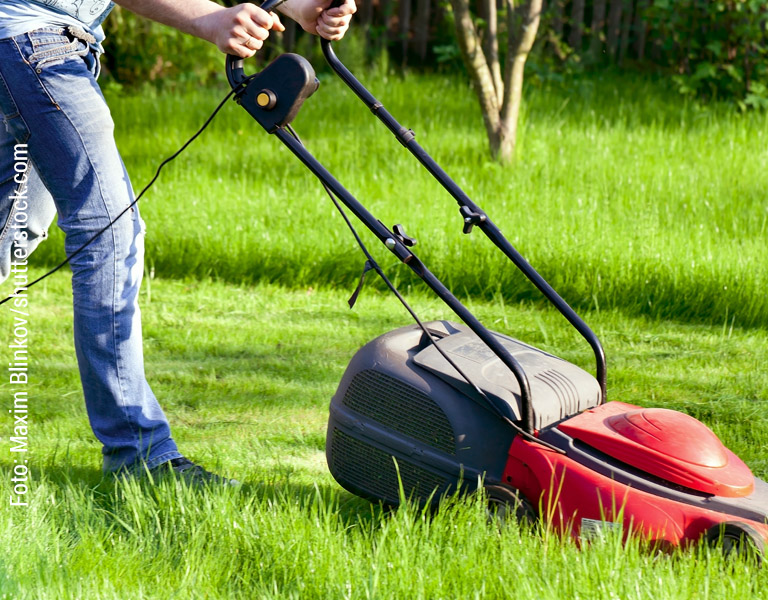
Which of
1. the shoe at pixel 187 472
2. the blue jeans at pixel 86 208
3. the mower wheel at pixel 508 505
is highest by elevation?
the blue jeans at pixel 86 208

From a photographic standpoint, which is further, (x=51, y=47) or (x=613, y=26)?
(x=613, y=26)

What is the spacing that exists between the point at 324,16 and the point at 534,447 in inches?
46.1

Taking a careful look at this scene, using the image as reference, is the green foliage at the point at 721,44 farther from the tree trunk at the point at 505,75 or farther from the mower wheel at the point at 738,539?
the mower wheel at the point at 738,539

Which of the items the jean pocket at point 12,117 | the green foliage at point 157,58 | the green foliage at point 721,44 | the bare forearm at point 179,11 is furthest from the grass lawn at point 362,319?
the green foliage at point 157,58

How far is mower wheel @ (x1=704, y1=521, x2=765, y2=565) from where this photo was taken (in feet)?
6.07

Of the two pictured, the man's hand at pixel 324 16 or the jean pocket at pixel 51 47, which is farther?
the man's hand at pixel 324 16

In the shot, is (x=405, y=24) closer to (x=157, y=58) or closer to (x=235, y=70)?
(x=157, y=58)

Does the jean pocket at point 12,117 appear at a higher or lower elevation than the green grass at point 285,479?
higher

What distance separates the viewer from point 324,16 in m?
2.42

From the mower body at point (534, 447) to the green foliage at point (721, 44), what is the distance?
481cm

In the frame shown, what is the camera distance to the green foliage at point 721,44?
21.0 ft

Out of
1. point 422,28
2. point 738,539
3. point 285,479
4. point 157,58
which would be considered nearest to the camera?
point 738,539

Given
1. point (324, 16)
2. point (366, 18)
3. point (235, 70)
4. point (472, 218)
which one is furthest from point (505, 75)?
point (366, 18)

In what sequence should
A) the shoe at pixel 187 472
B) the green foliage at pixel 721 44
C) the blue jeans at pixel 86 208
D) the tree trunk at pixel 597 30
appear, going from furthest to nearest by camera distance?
the tree trunk at pixel 597 30 < the green foliage at pixel 721 44 < the shoe at pixel 187 472 < the blue jeans at pixel 86 208
